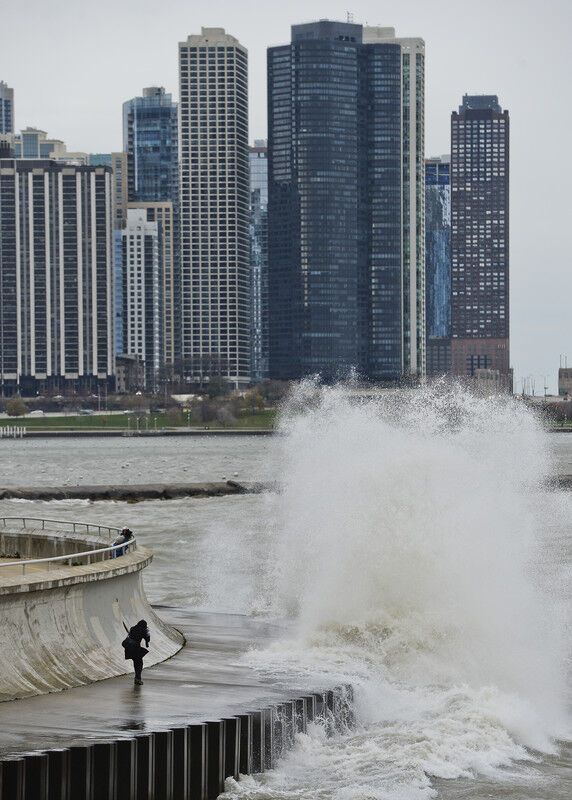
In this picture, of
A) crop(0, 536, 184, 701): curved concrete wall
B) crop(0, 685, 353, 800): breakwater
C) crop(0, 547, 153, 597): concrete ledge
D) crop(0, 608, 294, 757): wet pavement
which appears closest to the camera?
crop(0, 685, 353, 800): breakwater

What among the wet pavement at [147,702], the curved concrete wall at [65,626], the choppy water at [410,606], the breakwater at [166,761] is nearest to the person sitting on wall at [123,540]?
the curved concrete wall at [65,626]

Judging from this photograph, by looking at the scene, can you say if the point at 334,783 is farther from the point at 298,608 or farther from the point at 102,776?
the point at 298,608

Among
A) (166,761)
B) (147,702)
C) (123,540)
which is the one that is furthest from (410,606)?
(166,761)

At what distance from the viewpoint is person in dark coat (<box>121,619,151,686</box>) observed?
866 inches

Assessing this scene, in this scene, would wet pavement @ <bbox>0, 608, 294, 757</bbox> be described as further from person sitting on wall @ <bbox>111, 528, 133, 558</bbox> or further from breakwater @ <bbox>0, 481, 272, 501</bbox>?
breakwater @ <bbox>0, 481, 272, 501</bbox>

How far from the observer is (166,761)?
61.9ft

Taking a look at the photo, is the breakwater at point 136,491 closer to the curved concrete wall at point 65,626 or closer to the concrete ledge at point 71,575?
the concrete ledge at point 71,575

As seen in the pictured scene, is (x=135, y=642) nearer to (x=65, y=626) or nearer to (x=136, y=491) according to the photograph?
(x=65, y=626)

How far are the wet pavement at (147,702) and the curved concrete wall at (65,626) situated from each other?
32 centimetres

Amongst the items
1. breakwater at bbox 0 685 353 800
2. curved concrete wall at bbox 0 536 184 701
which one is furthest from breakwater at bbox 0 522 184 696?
breakwater at bbox 0 685 353 800

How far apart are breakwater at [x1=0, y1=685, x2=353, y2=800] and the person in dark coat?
2048 millimetres

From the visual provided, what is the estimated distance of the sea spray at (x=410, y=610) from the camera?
864 inches

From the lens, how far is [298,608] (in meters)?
34.1

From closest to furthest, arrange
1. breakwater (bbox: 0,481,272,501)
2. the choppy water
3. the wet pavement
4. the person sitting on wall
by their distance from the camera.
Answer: the wet pavement
the choppy water
the person sitting on wall
breakwater (bbox: 0,481,272,501)
